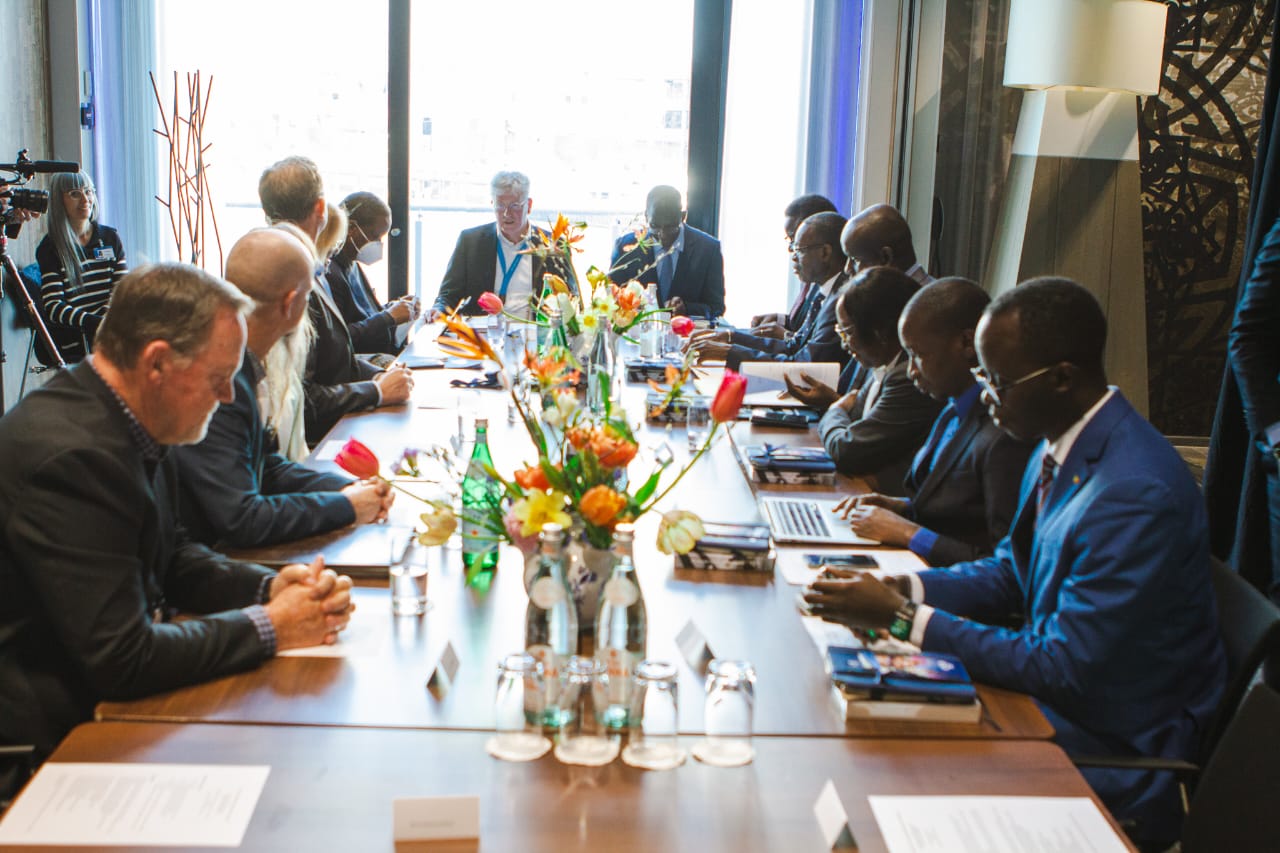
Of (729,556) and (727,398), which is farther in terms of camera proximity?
(729,556)

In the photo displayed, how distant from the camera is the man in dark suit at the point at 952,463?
255 centimetres

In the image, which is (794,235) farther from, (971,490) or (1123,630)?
(1123,630)

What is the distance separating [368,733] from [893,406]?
207cm

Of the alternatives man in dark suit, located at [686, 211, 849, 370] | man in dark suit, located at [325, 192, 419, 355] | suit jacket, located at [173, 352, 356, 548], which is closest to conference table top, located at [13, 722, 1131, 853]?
suit jacket, located at [173, 352, 356, 548]

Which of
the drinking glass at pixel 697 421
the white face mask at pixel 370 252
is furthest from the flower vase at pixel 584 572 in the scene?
the white face mask at pixel 370 252

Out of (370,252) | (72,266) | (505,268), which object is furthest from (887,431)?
(72,266)

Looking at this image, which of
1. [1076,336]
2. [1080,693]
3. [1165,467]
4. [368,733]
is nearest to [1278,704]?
[1080,693]

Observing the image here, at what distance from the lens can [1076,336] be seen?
207 centimetres

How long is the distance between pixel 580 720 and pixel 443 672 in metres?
0.27

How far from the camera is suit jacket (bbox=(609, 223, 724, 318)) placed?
6.39 meters

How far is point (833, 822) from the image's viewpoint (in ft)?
4.50

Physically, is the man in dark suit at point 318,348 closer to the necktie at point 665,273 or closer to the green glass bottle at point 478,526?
the green glass bottle at point 478,526

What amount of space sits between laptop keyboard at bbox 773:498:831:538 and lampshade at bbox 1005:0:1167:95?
119 inches

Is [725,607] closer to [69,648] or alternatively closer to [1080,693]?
[1080,693]
